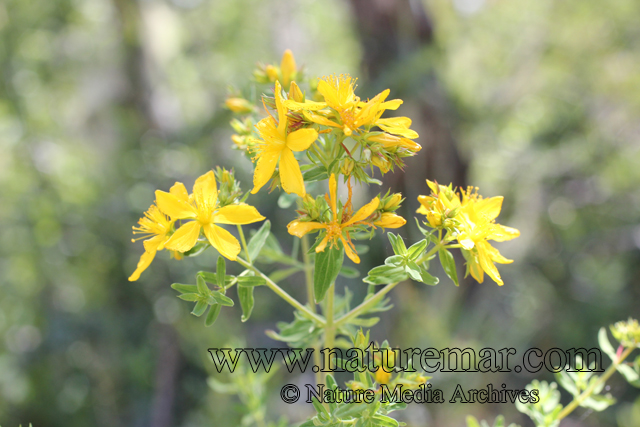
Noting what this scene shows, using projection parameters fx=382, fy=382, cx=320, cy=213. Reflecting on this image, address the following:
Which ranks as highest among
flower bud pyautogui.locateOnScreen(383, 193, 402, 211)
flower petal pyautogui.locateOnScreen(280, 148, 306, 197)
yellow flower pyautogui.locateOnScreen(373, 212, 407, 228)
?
flower petal pyautogui.locateOnScreen(280, 148, 306, 197)

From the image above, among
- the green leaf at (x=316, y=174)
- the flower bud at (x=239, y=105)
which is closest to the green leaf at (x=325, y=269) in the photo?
the green leaf at (x=316, y=174)

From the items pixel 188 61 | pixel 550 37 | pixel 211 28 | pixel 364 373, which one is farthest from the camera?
pixel 211 28

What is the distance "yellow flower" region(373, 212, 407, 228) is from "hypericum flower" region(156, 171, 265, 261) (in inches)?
8.0

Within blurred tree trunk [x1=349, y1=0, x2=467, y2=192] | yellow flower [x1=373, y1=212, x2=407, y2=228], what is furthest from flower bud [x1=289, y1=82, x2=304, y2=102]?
blurred tree trunk [x1=349, y1=0, x2=467, y2=192]

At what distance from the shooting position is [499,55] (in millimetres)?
4805

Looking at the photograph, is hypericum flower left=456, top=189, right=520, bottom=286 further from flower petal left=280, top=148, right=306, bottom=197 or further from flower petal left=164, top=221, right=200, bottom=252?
flower petal left=164, top=221, right=200, bottom=252

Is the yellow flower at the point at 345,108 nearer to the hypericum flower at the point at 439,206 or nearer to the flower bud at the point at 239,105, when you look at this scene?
the hypericum flower at the point at 439,206

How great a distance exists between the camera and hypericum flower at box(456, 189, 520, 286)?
0.63 m

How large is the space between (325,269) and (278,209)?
2.52 meters

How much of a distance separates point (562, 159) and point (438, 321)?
6.11ft

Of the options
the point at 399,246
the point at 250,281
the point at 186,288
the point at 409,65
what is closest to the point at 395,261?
the point at 399,246

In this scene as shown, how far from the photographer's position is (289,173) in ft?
1.99

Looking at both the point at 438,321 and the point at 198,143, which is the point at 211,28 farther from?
the point at 438,321

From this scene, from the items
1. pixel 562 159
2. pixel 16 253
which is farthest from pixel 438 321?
pixel 16 253
